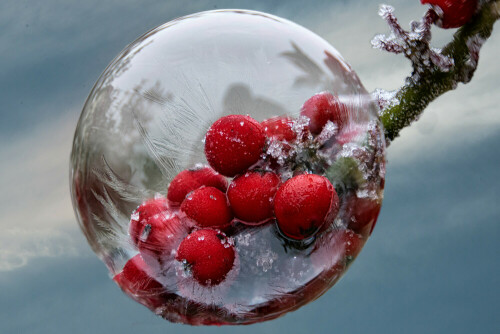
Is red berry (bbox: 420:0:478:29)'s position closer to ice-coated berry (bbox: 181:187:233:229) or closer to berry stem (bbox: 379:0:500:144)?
berry stem (bbox: 379:0:500:144)

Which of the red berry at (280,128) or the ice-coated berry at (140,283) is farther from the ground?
the red berry at (280,128)

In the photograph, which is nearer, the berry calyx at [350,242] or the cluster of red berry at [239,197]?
the cluster of red berry at [239,197]

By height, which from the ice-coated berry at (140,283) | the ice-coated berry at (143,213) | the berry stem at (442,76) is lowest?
the berry stem at (442,76)

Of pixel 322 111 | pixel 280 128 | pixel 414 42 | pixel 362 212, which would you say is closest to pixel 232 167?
pixel 280 128

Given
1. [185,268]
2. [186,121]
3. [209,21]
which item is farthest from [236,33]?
[185,268]

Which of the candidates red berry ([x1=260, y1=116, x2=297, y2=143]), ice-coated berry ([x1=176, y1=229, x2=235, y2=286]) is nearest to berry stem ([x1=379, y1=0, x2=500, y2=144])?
red berry ([x1=260, y1=116, x2=297, y2=143])

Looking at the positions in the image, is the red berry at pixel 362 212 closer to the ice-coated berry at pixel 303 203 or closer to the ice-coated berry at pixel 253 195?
the ice-coated berry at pixel 303 203

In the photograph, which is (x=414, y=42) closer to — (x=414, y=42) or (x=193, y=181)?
(x=414, y=42)

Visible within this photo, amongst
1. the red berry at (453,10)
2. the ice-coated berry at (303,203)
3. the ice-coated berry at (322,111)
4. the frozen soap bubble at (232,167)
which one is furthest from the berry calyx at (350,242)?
the red berry at (453,10)
